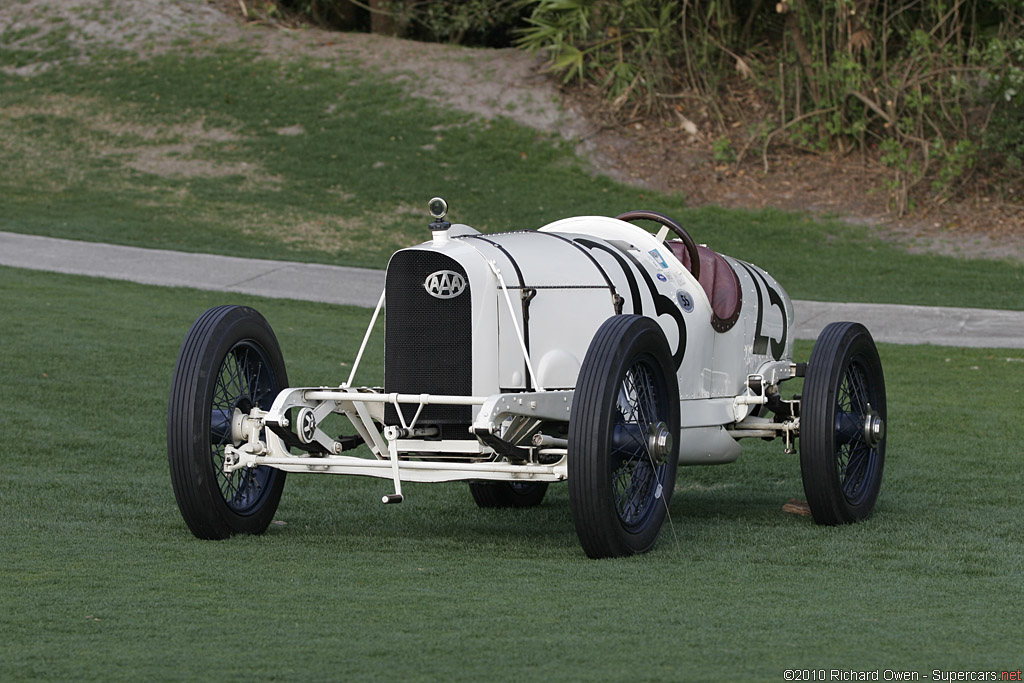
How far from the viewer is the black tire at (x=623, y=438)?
17.4 ft

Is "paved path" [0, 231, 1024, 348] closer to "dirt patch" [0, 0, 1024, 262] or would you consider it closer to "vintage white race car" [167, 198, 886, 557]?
"dirt patch" [0, 0, 1024, 262]

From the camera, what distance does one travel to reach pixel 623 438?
559 cm

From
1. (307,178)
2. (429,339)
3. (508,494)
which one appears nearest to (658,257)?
(429,339)

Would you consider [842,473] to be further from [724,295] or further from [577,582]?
[577,582]

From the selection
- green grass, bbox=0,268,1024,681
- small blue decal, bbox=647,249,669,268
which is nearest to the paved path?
green grass, bbox=0,268,1024,681

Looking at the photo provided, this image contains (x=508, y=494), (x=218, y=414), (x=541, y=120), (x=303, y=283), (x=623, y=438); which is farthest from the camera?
(x=541, y=120)

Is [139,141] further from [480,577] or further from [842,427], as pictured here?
[480,577]

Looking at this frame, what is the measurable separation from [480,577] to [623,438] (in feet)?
2.86

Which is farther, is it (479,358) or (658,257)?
(658,257)

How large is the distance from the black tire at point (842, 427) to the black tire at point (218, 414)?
2.46 metres

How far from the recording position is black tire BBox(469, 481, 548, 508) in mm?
7180

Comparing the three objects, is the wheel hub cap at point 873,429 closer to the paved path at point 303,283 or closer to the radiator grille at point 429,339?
the radiator grille at point 429,339

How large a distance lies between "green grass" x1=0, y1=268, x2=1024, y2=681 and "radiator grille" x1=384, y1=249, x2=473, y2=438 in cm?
56


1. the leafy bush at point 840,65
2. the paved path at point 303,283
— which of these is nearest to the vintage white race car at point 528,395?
the paved path at point 303,283
